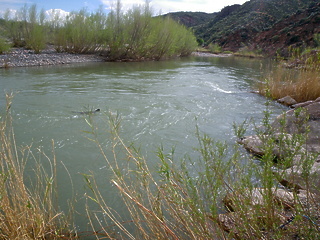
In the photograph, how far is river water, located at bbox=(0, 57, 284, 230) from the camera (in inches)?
165

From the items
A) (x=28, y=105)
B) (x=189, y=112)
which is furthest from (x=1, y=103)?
(x=189, y=112)

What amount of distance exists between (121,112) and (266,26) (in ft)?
145

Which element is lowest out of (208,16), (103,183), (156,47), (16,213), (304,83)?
(103,183)

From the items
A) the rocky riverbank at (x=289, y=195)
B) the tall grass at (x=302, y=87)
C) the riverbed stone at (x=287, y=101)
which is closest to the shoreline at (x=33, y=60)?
the tall grass at (x=302, y=87)

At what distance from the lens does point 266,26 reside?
44.1 meters

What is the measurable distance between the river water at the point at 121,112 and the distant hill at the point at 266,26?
61.8 feet

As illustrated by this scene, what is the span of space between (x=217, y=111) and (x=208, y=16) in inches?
3331

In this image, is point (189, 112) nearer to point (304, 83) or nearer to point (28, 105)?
point (304, 83)

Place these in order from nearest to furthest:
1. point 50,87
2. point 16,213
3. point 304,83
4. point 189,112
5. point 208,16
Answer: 1. point 16,213
2. point 189,112
3. point 304,83
4. point 50,87
5. point 208,16

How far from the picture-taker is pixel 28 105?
22.2ft

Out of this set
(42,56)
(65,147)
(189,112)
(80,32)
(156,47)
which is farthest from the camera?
(156,47)

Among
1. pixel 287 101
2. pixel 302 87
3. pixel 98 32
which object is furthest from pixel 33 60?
pixel 302 87

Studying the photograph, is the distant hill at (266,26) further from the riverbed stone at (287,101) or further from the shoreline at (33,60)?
the riverbed stone at (287,101)

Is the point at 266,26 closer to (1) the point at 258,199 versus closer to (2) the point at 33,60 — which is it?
(2) the point at 33,60
